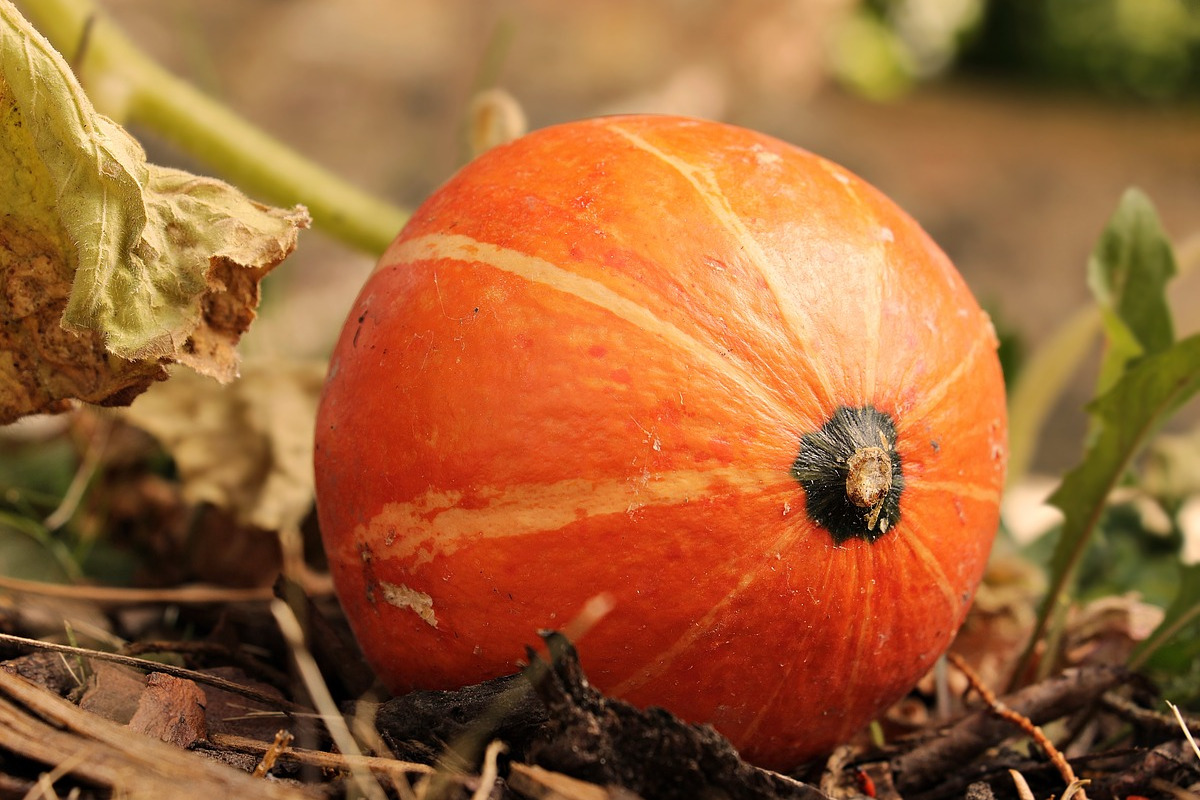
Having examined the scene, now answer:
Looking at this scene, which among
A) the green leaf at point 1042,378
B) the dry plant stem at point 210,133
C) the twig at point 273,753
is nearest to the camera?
the twig at point 273,753

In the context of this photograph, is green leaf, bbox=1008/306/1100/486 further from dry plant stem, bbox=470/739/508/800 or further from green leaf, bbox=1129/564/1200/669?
dry plant stem, bbox=470/739/508/800

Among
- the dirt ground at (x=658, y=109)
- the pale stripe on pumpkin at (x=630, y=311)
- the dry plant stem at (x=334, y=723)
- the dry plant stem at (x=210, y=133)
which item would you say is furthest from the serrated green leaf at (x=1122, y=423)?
the dry plant stem at (x=210, y=133)

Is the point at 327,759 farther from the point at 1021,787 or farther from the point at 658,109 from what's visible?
the point at 658,109

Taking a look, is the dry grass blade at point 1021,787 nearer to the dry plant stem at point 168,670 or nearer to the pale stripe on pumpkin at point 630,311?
the pale stripe on pumpkin at point 630,311

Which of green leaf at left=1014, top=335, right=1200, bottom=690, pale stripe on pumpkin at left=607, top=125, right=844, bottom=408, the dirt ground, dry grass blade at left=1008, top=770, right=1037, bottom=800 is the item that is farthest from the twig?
the dirt ground

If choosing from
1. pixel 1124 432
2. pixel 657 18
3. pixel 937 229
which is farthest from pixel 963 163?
pixel 1124 432
